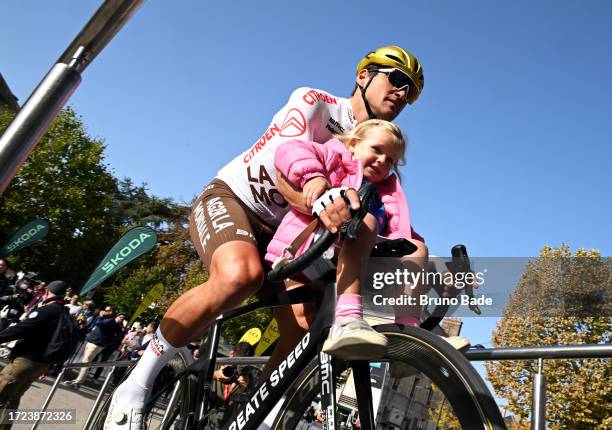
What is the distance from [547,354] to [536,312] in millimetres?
4709

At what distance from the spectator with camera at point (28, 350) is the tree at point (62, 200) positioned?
34.1 m

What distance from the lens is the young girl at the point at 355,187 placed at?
1.78m

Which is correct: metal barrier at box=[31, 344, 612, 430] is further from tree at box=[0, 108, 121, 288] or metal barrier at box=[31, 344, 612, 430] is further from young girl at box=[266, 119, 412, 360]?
tree at box=[0, 108, 121, 288]

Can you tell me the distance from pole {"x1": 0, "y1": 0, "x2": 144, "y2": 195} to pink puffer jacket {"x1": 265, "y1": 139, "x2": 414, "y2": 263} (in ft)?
2.89

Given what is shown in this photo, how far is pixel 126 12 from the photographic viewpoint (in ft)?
4.19

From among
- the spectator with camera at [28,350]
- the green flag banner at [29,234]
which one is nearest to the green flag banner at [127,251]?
the spectator with camera at [28,350]

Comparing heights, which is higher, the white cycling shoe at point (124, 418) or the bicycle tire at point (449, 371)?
the bicycle tire at point (449, 371)

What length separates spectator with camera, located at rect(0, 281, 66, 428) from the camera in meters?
6.64

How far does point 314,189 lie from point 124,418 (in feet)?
4.63

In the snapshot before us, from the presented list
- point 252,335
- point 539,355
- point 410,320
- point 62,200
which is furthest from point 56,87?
point 62,200

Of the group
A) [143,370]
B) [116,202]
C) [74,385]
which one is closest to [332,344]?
[143,370]

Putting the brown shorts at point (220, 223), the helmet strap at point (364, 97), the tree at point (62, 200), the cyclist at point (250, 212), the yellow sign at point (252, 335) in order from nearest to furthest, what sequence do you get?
1. the cyclist at point (250, 212)
2. the brown shorts at point (220, 223)
3. the helmet strap at point (364, 97)
4. the yellow sign at point (252, 335)
5. the tree at point (62, 200)

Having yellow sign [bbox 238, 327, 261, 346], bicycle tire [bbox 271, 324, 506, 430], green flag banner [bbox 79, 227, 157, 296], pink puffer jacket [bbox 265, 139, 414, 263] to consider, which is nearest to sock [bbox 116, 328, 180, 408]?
pink puffer jacket [bbox 265, 139, 414, 263]

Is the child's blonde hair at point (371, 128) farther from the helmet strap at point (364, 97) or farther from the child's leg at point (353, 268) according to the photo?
the child's leg at point (353, 268)
